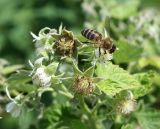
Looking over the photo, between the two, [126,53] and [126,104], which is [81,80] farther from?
[126,53]

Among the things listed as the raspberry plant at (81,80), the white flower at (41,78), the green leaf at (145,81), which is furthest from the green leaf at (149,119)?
the white flower at (41,78)

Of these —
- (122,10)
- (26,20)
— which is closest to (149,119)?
(122,10)

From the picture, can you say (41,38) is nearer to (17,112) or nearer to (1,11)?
(17,112)

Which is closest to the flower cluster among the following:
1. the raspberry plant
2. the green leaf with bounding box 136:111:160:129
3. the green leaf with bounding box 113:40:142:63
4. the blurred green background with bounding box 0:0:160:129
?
the raspberry plant

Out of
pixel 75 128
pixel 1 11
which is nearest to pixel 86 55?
pixel 75 128

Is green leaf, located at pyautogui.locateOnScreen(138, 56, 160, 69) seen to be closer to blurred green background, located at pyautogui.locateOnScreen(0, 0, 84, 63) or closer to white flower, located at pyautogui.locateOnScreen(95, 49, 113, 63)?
white flower, located at pyautogui.locateOnScreen(95, 49, 113, 63)
